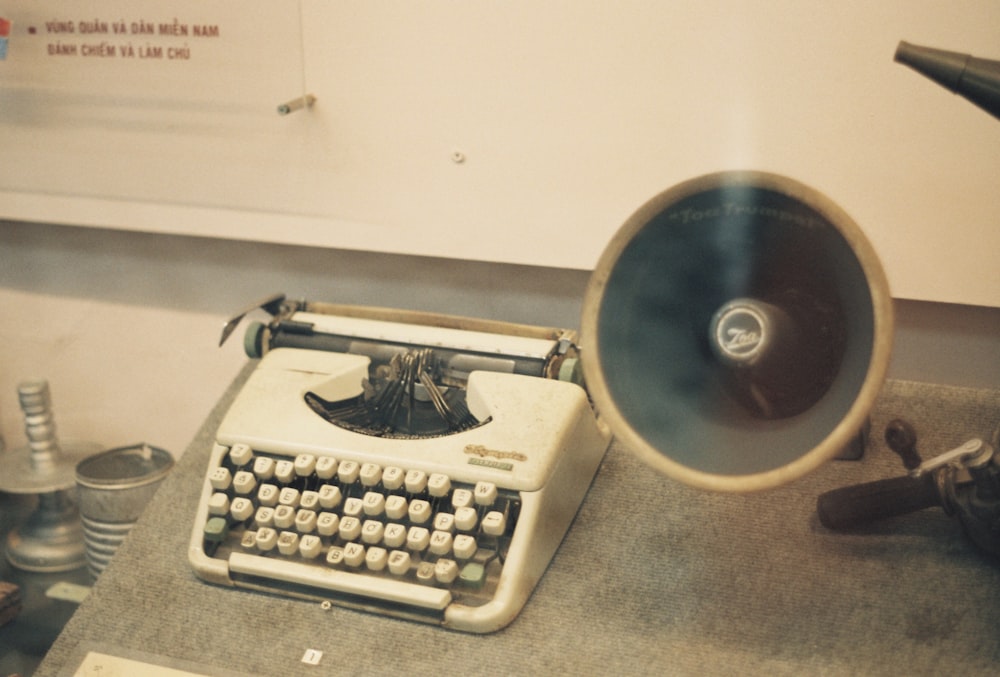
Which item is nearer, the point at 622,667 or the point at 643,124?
the point at 622,667

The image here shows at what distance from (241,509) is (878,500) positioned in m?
0.85

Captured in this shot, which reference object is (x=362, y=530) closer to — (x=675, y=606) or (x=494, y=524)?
(x=494, y=524)

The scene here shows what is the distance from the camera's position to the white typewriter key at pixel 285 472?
1344 millimetres

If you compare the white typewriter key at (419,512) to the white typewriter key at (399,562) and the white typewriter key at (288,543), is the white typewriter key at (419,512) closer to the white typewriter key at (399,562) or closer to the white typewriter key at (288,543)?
the white typewriter key at (399,562)

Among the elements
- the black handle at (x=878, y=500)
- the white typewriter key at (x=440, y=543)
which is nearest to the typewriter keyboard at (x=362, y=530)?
the white typewriter key at (x=440, y=543)

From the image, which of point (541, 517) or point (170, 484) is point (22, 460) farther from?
point (541, 517)

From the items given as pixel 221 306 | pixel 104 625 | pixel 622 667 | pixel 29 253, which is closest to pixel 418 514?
pixel 622 667

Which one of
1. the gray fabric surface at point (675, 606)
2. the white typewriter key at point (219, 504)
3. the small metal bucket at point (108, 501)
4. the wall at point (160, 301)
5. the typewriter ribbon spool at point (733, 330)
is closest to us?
the typewriter ribbon spool at point (733, 330)

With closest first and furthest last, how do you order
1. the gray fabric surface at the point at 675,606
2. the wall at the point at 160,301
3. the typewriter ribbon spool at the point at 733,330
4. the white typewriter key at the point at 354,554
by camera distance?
the typewriter ribbon spool at the point at 733,330
the gray fabric surface at the point at 675,606
the white typewriter key at the point at 354,554
the wall at the point at 160,301

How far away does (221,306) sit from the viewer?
1.94m

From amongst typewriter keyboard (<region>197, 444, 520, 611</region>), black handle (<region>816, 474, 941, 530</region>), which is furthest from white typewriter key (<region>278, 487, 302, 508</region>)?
black handle (<region>816, 474, 941, 530</region>)

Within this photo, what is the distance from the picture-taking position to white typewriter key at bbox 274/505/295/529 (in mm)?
1306

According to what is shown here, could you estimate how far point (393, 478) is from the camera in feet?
4.25

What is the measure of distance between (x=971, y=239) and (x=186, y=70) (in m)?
1.31
